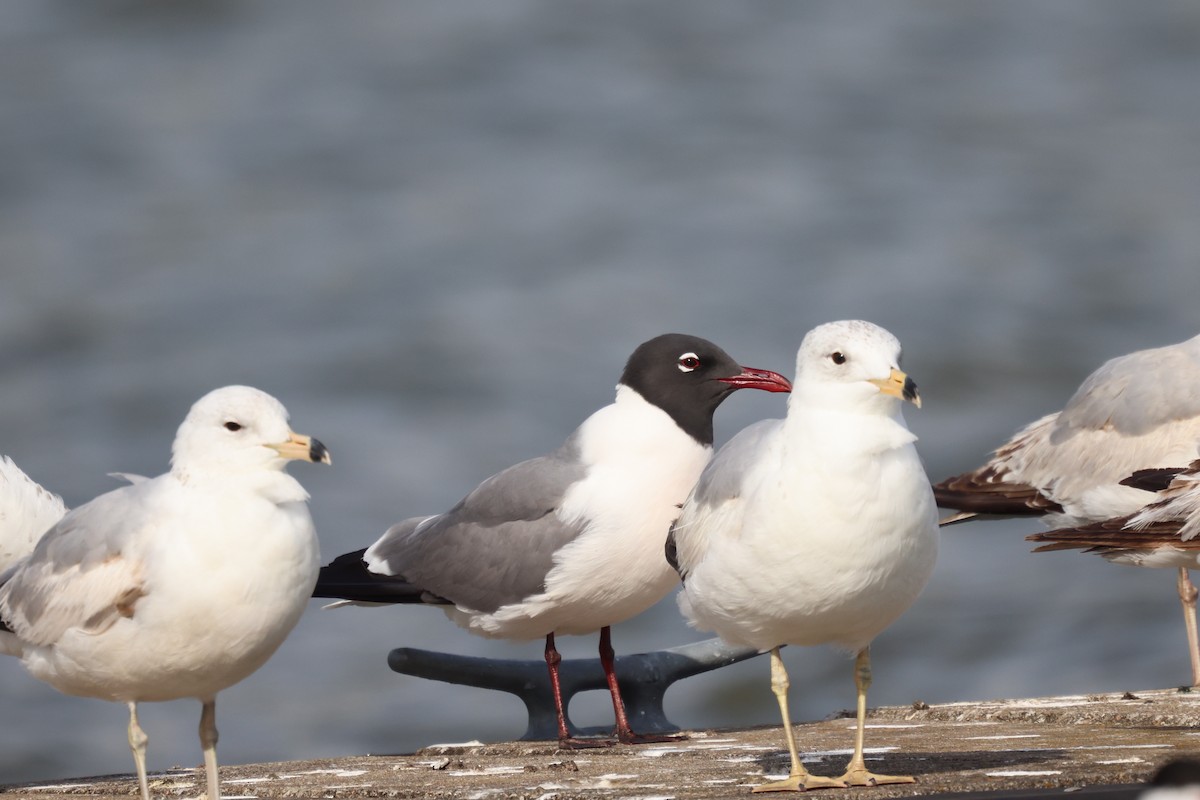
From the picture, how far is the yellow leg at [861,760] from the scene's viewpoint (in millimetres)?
5207

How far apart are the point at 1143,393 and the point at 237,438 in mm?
5258

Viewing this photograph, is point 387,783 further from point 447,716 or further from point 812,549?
point 447,716

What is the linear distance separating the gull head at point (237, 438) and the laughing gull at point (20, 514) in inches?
59.1

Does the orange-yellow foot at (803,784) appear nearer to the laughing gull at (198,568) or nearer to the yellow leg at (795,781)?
the yellow leg at (795,781)

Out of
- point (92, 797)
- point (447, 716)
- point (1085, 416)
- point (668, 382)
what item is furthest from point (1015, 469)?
point (447, 716)

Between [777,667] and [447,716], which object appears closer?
[777,667]

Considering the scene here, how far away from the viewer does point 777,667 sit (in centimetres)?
555

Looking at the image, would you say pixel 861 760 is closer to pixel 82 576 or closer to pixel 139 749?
pixel 139 749

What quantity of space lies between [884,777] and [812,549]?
2.24 ft

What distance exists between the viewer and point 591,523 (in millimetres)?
7105

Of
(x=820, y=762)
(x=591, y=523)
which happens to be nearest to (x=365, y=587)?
(x=591, y=523)

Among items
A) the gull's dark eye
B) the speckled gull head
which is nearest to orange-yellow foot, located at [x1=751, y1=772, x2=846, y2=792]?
the speckled gull head

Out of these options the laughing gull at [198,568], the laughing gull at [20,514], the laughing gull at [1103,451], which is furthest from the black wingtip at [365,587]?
the laughing gull at [1103,451]

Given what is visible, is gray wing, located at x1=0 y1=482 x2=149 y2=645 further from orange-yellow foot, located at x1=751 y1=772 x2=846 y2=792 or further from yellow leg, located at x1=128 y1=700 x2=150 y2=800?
orange-yellow foot, located at x1=751 y1=772 x2=846 y2=792
